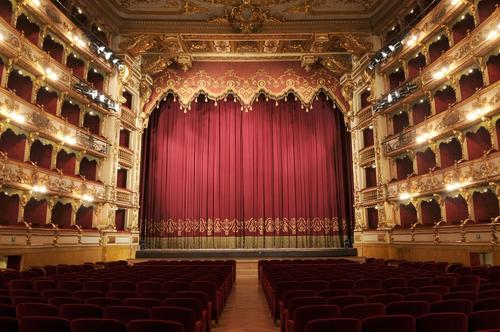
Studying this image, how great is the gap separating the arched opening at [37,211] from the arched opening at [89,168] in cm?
255

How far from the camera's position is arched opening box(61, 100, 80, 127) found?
13.3 m

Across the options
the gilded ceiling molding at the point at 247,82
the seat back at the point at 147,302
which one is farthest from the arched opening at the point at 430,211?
the seat back at the point at 147,302

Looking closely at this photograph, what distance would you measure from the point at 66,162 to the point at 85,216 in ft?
6.63

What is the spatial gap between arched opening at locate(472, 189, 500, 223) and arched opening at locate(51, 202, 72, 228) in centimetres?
1234

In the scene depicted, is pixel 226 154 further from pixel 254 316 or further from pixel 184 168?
pixel 254 316

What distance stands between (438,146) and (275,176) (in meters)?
7.14

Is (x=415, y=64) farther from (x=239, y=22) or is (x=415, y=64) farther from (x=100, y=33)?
(x=100, y=33)

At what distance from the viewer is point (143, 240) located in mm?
16516

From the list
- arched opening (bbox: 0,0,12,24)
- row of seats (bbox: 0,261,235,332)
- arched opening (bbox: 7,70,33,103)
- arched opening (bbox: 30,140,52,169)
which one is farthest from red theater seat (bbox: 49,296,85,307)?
arched opening (bbox: 30,140,52,169)

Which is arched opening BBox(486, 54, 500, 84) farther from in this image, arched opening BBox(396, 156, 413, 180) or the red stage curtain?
the red stage curtain

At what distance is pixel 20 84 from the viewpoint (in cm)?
1112

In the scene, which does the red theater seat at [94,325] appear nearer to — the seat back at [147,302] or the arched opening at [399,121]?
the seat back at [147,302]

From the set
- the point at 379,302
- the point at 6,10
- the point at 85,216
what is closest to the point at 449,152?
the point at 379,302

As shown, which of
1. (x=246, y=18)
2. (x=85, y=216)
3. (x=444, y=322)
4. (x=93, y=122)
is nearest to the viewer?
(x=444, y=322)
